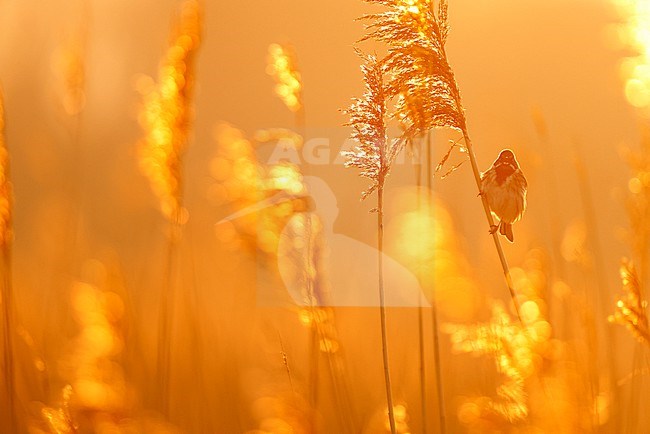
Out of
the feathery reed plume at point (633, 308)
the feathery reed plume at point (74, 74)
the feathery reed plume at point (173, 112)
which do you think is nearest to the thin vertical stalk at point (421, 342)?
the feathery reed plume at point (633, 308)

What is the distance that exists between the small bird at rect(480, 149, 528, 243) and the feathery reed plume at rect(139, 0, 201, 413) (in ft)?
1.45

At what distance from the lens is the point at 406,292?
113cm

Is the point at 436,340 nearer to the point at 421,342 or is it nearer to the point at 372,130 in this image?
the point at 421,342

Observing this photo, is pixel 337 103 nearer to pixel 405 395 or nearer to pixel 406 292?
pixel 406 292

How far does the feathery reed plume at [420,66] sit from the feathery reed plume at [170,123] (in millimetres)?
278

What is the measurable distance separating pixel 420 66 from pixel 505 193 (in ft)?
0.62

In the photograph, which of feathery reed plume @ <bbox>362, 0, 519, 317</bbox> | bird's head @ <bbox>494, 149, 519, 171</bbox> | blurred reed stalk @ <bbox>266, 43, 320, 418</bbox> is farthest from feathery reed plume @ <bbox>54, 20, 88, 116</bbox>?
bird's head @ <bbox>494, 149, 519, 171</bbox>

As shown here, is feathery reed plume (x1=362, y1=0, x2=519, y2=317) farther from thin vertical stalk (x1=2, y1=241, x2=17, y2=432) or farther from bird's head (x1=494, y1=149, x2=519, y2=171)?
thin vertical stalk (x1=2, y1=241, x2=17, y2=432)

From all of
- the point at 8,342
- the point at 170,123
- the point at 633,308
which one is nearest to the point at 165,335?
the point at 8,342

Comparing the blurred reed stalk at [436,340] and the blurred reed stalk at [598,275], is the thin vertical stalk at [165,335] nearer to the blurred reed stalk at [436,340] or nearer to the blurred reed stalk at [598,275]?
the blurred reed stalk at [436,340]

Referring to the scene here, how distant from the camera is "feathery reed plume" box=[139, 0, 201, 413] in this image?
83 centimetres

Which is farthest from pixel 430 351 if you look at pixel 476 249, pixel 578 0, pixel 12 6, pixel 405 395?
pixel 12 6

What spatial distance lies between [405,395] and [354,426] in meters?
0.26

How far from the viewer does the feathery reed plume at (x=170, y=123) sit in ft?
2.72
